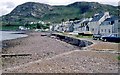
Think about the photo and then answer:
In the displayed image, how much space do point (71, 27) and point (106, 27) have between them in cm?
6410

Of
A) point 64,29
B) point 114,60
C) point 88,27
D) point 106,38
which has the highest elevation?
point 114,60

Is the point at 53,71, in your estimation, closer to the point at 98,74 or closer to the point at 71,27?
the point at 98,74

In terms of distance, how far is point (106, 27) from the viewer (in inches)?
2896

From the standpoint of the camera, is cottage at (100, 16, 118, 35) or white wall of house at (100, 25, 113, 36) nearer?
cottage at (100, 16, 118, 35)

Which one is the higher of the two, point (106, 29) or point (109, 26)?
point (109, 26)

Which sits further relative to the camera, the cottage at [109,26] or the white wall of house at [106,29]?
the white wall of house at [106,29]

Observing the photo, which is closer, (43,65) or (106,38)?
(43,65)

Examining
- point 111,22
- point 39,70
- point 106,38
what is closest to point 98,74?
point 39,70

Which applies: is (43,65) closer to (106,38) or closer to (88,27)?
(106,38)

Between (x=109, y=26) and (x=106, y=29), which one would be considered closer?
→ (x=109, y=26)

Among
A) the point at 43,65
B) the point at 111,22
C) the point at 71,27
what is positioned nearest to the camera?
the point at 43,65

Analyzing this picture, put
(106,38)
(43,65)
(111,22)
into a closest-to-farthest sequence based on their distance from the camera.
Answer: (43,65)
(106,38)
(111,22)

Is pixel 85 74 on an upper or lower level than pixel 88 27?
upper

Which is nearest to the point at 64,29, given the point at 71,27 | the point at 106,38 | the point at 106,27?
the point at 71,27
